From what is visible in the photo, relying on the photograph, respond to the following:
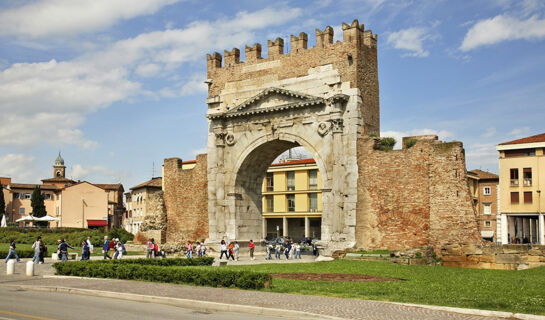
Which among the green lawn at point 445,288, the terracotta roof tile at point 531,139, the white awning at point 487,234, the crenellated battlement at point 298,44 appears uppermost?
the crenellated battlement at point 298,44

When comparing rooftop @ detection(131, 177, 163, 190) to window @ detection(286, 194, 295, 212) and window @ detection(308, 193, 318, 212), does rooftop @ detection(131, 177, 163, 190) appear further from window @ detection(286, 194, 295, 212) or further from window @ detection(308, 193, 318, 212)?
window @ detection(308, 193, 318, 212)

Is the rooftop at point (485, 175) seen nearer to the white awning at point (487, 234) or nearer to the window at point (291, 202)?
the white awning at point (487, 234)

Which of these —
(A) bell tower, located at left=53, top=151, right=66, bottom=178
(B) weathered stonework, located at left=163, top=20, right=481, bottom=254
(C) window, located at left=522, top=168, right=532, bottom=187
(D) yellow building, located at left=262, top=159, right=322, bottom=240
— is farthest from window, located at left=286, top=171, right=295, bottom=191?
(A) bell tower, located at left=53, top=151, right=66, bottom=178

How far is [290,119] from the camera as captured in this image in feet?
102

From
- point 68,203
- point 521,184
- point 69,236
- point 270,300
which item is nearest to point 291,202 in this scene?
point 521,184

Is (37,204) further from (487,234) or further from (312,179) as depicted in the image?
(487,234)

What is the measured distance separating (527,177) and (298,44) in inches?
1102

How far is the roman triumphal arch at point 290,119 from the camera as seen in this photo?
28906mm

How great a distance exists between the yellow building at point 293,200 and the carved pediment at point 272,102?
94.3 feet

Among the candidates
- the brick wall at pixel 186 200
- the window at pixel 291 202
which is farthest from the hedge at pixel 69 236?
the window at pixel 291 202

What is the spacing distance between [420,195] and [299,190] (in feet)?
115

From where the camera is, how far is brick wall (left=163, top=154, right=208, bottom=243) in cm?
3494

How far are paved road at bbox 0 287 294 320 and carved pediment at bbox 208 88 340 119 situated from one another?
17.9 meters

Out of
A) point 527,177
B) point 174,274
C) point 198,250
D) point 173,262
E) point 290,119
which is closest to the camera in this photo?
point 174,274
